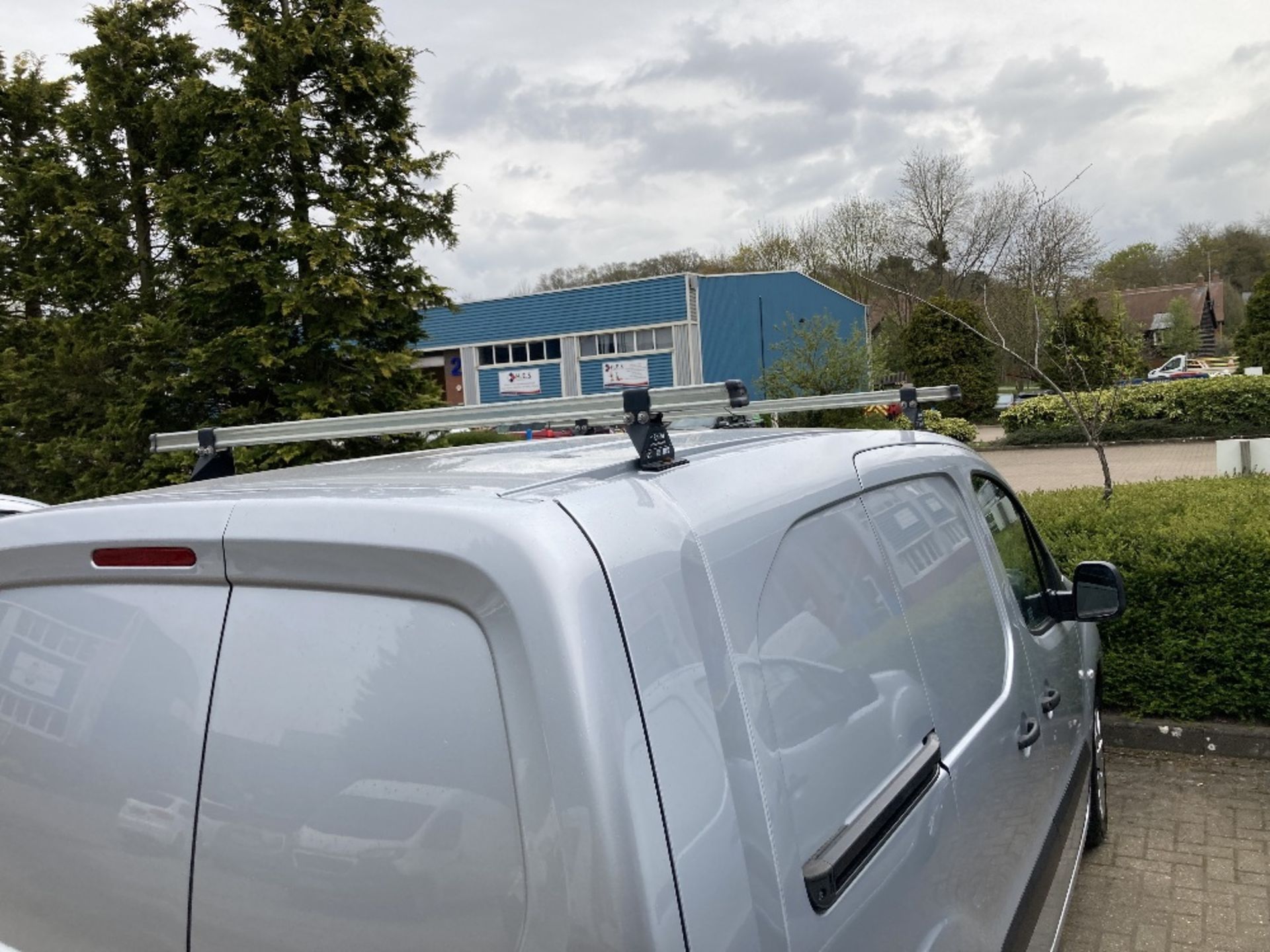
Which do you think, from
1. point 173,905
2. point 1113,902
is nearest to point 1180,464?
point 1113,902

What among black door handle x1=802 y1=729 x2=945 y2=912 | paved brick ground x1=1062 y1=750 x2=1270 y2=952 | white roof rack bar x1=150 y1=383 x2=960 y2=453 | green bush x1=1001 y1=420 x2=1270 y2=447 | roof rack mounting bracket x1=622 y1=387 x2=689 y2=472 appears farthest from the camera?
green bush x1=1001 y1=420 x2=1270 y2=447

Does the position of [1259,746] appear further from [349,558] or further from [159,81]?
[159,81]

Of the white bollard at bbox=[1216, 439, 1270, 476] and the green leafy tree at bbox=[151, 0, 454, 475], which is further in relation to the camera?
the green leafy tree at bbox=[151, 0, 454, 475]

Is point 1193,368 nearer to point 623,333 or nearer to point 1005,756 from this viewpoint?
point 623,333

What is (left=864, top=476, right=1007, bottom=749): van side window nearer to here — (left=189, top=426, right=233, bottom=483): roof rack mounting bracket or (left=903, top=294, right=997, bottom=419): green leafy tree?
(left=189, top=426, right=233, bottom=483): roof rack mounting bracket

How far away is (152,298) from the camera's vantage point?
42.2 ft

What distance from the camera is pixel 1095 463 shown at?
869 inches

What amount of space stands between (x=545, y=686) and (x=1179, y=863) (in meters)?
4.01

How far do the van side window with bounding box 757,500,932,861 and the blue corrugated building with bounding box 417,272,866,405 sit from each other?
31.0m

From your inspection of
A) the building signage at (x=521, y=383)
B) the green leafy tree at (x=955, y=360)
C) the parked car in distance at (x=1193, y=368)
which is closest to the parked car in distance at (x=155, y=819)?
the building signage at (x=521, y=383)

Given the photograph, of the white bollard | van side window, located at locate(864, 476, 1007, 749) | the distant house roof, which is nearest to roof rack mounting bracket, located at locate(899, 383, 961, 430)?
van side window, located at locate(864, 476, 1007, 749)

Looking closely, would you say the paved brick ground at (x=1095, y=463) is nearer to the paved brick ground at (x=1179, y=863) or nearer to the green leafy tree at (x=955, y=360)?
the green leafy tree at (x=955, y=360)

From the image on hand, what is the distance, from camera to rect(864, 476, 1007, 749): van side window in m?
2.03

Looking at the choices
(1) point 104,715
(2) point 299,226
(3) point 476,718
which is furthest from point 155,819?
(2) point 299,226
